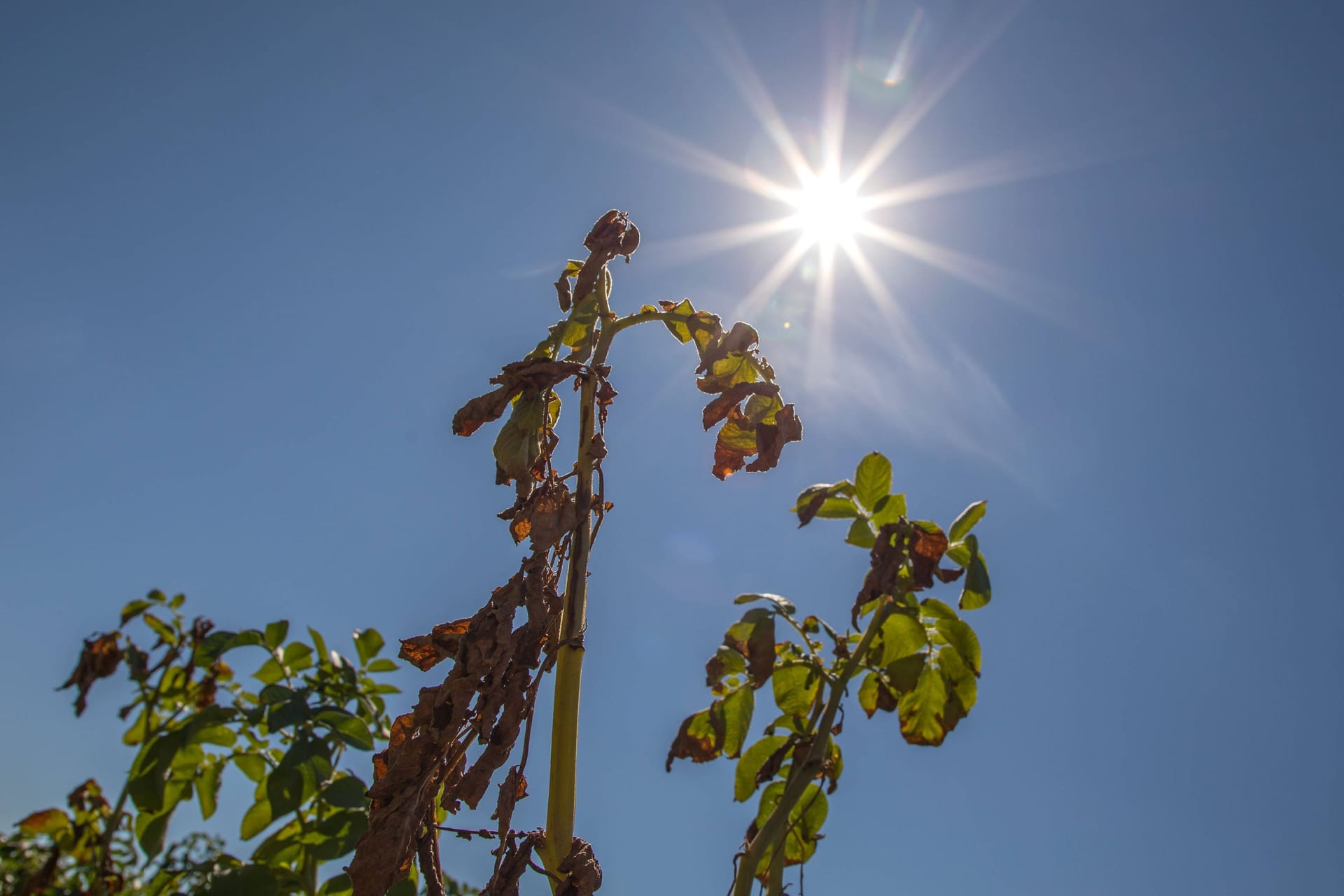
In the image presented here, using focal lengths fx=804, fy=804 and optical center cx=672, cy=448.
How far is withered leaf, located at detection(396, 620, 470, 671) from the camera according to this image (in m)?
1.35

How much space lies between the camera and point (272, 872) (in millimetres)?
2117

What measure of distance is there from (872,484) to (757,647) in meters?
0.48

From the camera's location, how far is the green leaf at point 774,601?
1.55 meters

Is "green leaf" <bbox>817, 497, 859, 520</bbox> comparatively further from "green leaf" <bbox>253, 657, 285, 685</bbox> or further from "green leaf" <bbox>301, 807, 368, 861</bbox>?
"green leaf" <bbox>253, 657, 285, 685</bbox>

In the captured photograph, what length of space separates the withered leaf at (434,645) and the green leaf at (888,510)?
0.86 meters

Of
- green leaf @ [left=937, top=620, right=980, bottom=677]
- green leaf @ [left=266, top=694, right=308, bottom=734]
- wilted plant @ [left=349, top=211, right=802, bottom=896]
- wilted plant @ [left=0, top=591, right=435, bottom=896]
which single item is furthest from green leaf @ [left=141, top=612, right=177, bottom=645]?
green leaf @ [left=937, top=620, right=980, bottom=677]

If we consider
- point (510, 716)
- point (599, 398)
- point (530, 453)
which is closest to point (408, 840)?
point (510, 716)

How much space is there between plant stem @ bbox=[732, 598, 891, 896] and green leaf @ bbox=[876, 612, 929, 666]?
1.7 inches

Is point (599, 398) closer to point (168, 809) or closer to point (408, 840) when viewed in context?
point (408, 840)

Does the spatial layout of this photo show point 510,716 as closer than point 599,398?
Yes

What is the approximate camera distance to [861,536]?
170 centimetres

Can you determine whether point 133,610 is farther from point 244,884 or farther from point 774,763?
point 774,763

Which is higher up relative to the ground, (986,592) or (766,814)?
(986,592)

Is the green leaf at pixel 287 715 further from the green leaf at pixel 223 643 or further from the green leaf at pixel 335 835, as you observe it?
the green leaf at pixel 223 643
